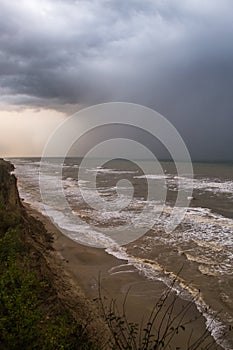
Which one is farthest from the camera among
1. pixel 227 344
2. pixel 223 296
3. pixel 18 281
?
pixel 223 296

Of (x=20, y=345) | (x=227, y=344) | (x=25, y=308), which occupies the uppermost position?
(x=25, y=308)

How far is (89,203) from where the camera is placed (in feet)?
93.0

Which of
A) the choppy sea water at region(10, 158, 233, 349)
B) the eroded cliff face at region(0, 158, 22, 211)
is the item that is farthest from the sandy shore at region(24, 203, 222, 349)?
the eroded cliff face at region(0, 158, 22, 211)

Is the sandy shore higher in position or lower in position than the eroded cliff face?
lower

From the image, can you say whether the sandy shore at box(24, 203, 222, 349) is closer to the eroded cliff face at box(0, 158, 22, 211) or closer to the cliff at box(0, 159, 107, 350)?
the cliff at box(0, 159, 107, 350)

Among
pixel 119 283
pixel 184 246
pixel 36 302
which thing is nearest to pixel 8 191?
pixel 119 283

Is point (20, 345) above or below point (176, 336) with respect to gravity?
above

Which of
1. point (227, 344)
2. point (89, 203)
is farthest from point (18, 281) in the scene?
point (89, 203)

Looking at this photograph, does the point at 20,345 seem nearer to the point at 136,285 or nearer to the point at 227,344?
the point at 227,344

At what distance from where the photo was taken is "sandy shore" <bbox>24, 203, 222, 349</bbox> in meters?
8.69

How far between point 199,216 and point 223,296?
1353 cm

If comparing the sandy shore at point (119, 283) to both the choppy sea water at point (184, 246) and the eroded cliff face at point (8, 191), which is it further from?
the eroded cliff face at point (8, 191)

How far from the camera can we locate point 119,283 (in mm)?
11102

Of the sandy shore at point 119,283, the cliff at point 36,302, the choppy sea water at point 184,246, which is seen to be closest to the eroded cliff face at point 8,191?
the cliff at point 36,302
